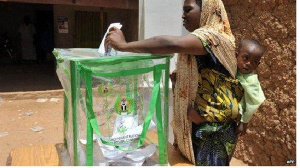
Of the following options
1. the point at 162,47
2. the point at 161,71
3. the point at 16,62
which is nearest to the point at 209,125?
the point at 161,71

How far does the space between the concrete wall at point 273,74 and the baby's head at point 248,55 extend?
57.6 inches

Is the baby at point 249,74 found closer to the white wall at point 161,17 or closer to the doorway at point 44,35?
the white wall at point 161,17

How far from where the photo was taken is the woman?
1.46 meters

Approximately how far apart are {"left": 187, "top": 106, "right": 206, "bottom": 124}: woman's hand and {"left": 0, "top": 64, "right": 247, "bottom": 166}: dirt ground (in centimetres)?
219

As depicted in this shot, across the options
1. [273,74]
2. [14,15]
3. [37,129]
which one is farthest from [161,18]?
[14,15]

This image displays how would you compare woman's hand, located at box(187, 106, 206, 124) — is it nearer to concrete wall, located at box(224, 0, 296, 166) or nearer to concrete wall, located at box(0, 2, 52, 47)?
concrete wall, located at box(224, 0, 296, 166)

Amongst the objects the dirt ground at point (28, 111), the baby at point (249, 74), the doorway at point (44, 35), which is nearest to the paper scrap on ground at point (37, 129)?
the dirt ground at point (28, 111)

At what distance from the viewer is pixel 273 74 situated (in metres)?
3.10

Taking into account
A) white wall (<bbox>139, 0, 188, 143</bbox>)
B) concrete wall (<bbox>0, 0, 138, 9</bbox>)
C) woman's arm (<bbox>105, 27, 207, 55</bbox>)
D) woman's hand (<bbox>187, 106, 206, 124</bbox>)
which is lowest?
woman's hand (<bbox>187, 106, 206, 124</bbox>)

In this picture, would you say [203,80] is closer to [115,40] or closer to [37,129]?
[115,40]

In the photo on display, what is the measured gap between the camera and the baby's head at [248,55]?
1614 millimetres

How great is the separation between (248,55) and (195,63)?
11.3 inches

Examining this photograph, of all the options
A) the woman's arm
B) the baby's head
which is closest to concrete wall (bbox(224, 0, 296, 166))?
the baby's head

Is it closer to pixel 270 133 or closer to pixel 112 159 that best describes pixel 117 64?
pixel 112 159
